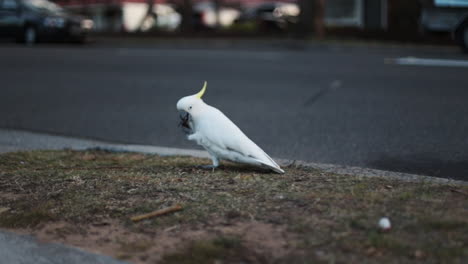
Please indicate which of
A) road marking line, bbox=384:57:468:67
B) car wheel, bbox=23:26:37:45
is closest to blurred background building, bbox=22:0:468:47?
road marking line, bbox=384:57:468:67

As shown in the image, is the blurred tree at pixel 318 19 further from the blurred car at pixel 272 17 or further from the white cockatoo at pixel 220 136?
the white cockatoo at pixel 220 136

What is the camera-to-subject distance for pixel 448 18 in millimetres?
15211

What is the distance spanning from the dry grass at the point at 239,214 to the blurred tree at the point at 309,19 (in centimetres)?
1517

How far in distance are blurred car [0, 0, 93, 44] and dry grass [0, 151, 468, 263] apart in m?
14.9

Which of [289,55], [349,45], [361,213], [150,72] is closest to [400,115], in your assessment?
[361,213]

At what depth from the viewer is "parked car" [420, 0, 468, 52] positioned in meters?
14.4

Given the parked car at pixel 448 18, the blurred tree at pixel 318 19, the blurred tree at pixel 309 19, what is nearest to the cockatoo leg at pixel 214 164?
the parked car at pixel 448 18

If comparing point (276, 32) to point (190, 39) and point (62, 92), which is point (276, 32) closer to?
point (190, 39)

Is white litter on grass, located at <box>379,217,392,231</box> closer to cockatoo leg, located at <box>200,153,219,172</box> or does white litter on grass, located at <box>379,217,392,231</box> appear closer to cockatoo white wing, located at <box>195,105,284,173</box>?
cockatoo white wing, located at <box>195,105,284,173</box>

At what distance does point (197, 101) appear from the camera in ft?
15.3

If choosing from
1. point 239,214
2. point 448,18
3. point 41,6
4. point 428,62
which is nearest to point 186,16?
point 41,6

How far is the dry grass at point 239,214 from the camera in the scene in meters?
3.29

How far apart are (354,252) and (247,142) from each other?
1528 mm

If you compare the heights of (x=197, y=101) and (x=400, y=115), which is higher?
(x=197, y=101)
